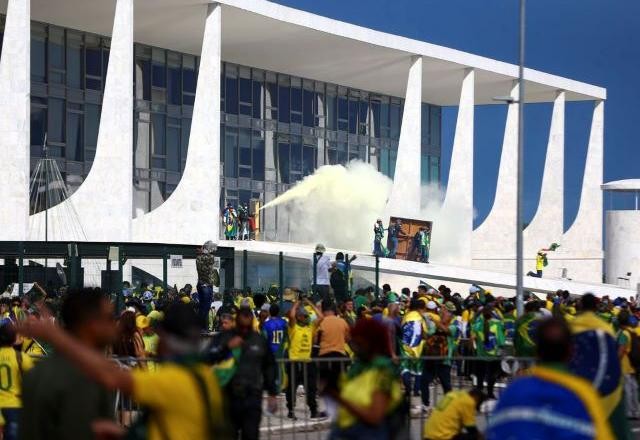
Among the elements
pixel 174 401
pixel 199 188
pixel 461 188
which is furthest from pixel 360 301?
pixel 461 188

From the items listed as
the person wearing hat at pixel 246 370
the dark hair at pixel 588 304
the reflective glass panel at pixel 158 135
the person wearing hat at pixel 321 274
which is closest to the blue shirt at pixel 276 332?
the person wearing hat at pixel 246 370

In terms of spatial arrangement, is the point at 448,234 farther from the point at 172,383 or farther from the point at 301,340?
the point at 172,383

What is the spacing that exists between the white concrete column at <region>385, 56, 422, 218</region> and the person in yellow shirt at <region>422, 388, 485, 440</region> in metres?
43.9

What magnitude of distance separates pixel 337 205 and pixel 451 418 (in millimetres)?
46848

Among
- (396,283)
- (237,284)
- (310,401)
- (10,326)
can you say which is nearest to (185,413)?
(10,326)

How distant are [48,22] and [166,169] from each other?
856 cm

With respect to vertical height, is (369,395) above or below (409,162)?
below

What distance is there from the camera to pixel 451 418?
9.76 metres

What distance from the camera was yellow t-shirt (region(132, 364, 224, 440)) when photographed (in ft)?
17.2

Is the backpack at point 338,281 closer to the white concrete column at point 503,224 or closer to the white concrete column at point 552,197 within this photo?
the white concrete column at point 503,224

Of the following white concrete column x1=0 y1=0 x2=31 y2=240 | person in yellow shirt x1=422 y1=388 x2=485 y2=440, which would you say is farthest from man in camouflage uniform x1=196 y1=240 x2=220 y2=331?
person in yellow shirt x1=422 y1=388 x2=485 y2=440

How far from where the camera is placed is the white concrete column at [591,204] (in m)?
65.4

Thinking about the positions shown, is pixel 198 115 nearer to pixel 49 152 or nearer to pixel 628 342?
pixel 49 152

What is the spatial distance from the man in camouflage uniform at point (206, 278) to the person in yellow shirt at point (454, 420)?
1552 cm
